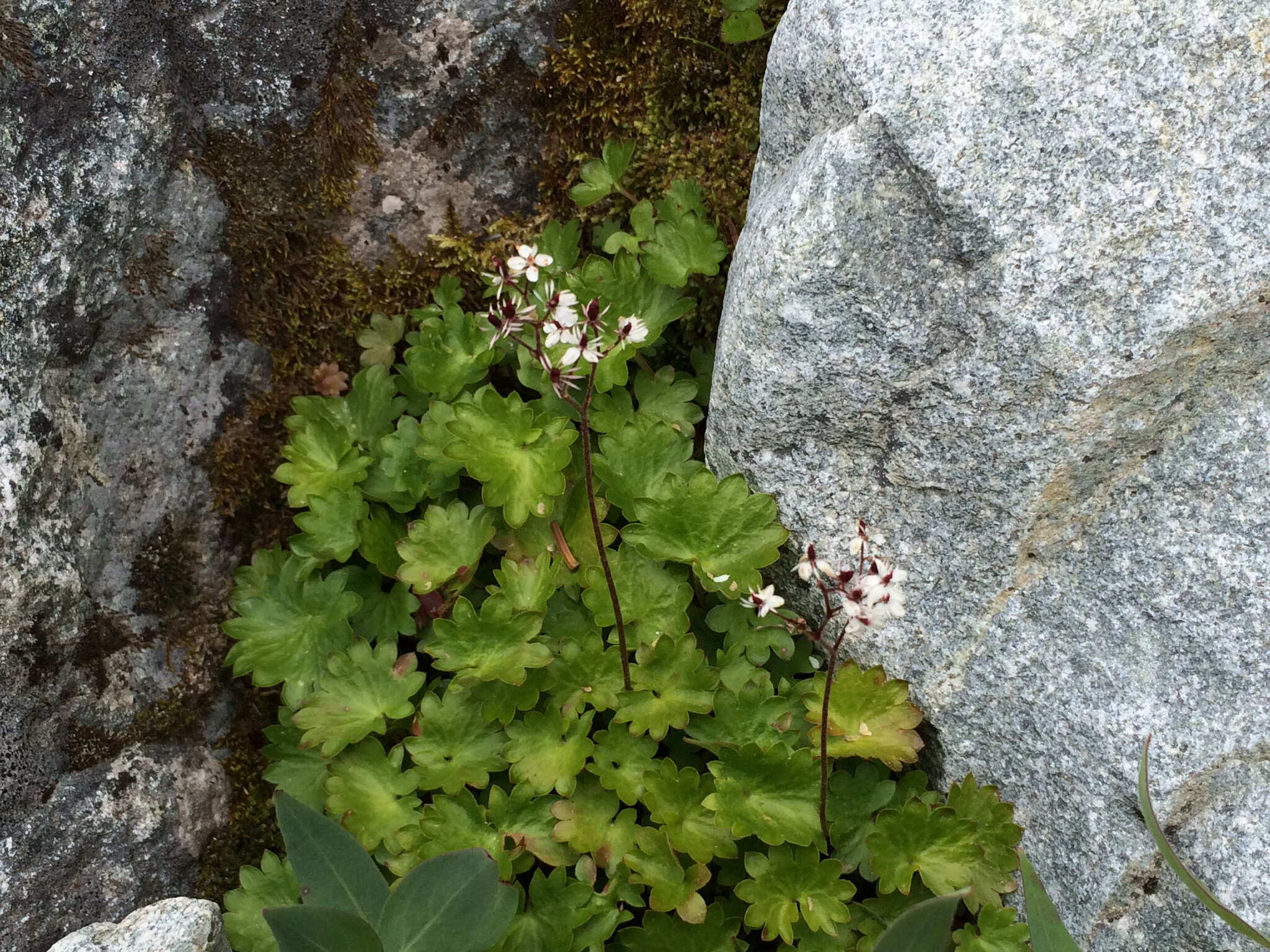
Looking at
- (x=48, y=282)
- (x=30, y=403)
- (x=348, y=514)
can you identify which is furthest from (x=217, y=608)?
(x=48, y=282)

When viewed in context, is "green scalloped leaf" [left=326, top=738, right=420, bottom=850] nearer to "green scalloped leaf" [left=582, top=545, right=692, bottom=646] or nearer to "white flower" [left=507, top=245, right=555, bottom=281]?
"green scalloped leaf" [left=582, top=545, right=692, bottom=646]

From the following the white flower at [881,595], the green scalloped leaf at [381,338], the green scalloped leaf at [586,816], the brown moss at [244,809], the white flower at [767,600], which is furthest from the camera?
the green scalloped leaf at [381,338]

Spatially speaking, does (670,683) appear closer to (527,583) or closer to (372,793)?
(527,583)

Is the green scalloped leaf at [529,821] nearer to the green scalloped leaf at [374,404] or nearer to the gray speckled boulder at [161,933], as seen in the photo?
the gray speckled boulder at [161,933]

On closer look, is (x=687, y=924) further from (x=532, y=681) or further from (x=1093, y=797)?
(x=1093, y=797)

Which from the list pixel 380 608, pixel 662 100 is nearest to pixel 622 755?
pixel 380 608

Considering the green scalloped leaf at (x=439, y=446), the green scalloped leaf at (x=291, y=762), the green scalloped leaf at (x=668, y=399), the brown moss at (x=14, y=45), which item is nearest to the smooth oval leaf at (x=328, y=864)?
the green scalloped leaf at (x=291, y=762)

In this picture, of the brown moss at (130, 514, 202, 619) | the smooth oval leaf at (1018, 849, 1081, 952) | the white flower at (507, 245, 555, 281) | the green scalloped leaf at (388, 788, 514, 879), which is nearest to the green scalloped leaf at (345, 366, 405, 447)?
the brown moss at (130, 514, 202, 619)
